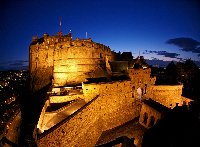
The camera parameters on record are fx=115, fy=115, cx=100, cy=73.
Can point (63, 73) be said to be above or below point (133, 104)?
above

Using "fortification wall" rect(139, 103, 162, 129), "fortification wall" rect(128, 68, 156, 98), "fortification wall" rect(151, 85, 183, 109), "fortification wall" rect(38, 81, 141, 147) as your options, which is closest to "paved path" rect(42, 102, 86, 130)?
"fortification wall" rect(38, 81, 141, 147)

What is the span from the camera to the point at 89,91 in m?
12.4

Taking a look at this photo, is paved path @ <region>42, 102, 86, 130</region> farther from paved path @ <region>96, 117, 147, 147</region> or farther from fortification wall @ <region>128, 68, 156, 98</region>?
fortification wall @ <region>128, 68, 156, 98</region>

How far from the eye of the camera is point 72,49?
20.1 m

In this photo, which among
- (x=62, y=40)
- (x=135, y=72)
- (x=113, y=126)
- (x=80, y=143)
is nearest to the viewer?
(x=80, y=143)

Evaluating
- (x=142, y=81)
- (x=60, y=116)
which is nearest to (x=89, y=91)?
(x=60, y=116)

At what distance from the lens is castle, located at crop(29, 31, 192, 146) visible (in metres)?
9.50

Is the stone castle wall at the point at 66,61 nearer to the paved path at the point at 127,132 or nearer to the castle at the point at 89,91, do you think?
the castle at the point at 89,91

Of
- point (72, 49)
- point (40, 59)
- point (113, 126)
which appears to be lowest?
point (113, 126)

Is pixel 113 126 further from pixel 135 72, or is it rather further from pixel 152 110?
pixel 135 72

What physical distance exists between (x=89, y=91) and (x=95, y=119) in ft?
9.55

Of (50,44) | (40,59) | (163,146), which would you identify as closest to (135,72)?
(163,146)

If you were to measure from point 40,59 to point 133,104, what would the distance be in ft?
62.2

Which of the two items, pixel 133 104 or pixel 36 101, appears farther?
pixel 36 101
